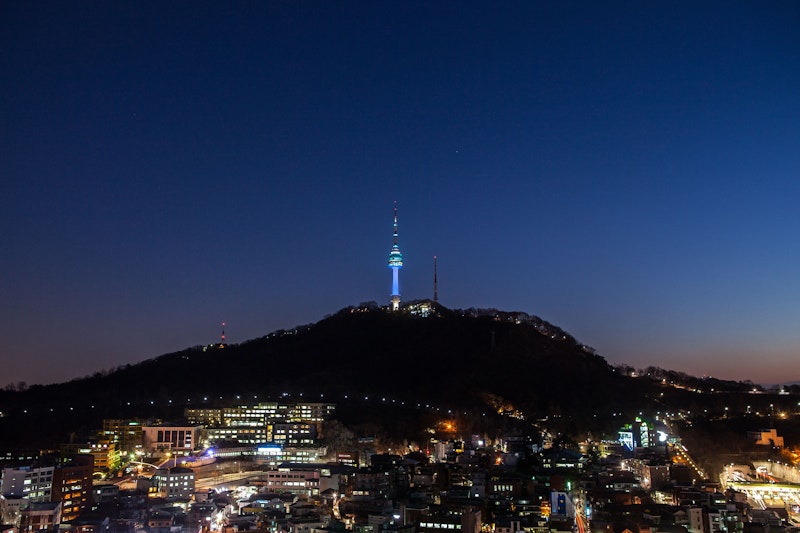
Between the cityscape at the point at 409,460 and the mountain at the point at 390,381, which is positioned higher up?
the mountain at the point at 390,381

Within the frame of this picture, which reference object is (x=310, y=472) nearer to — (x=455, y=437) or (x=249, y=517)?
(x=249, y=517)

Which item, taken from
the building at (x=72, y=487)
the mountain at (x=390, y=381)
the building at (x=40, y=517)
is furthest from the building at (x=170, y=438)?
the building at (x=40, y=517)

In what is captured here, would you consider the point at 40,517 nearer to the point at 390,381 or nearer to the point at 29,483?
the point at 29,483

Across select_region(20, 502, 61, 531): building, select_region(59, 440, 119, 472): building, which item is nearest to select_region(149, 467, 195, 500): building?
select_region(20, 502, 61, 531): building

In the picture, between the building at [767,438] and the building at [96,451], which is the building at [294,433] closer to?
the building at [96,451]

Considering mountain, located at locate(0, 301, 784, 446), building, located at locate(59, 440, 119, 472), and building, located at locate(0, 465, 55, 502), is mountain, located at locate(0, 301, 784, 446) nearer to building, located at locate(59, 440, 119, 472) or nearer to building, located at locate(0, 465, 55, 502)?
building, located at locate(59, 440, 119, 472)

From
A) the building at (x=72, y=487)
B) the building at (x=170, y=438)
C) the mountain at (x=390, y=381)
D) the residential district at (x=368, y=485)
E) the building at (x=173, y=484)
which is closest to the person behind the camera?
the residential district at (x=368, y=485)
